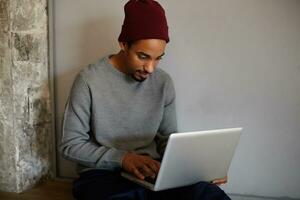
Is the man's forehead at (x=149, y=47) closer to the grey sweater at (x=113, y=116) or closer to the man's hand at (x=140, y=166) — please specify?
the grey sweater at (x=113, y=116)

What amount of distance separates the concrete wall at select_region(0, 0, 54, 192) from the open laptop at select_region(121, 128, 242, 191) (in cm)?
56

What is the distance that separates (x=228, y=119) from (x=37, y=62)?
2.59 ft

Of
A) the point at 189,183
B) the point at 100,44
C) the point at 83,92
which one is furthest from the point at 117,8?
the point at 189,183

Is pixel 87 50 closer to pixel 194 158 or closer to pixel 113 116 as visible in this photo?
pixel 113 116

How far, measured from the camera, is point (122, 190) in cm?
115

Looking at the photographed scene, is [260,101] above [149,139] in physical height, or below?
above

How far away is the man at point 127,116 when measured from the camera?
1.17m

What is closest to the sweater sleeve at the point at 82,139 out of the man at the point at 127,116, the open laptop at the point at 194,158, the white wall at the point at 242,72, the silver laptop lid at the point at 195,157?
the man at the point at 127,116

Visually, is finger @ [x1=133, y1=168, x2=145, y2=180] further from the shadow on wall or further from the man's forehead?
the shadow on wall

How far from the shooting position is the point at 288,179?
1448 millimetres

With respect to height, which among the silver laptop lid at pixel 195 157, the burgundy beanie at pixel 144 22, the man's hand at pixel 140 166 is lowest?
the man's hand at pixel 140 166

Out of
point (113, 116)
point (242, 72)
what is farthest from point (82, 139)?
point (242, 72)

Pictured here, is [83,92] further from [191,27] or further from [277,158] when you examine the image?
[277,158]

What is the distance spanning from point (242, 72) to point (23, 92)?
84 centimetres
